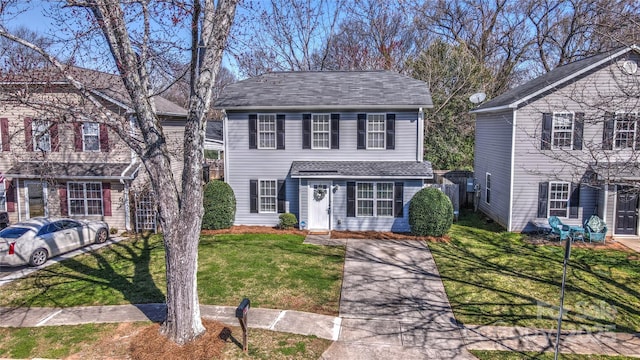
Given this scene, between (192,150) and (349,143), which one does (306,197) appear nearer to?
(349,143)

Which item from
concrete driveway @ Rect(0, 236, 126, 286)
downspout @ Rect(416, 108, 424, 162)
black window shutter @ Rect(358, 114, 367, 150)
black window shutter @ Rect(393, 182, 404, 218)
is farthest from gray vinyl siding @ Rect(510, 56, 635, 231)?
concrete driveway @ Rect(0, 236, 126, 286)

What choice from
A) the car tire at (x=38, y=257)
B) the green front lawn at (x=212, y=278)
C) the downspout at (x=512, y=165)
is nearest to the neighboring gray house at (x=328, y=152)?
the green front lawn at (x=212, y=278)

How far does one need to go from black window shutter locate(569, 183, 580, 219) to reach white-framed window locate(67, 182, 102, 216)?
64.4ft

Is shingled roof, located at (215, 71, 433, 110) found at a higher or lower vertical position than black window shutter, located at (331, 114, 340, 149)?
higher

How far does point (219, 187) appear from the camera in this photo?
17469mm

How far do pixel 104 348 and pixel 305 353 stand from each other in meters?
3.94

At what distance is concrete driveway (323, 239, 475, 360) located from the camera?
8117 mm

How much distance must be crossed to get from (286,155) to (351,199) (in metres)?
3.49

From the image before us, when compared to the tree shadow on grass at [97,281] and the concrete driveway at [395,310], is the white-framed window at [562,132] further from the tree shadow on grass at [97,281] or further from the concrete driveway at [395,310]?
the tree shadow on grass at [97,281]

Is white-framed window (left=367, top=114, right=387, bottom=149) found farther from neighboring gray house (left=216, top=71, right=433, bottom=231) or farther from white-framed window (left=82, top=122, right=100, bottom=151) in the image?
white-framed window (left=82, top=122, right=100, bottom=151)

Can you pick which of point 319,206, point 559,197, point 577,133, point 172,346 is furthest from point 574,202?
point 172,346

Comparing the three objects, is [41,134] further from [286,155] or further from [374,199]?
[374,199]

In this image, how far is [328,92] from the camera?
59.9 feet

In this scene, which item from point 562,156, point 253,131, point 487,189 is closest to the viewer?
A: point 562,156
